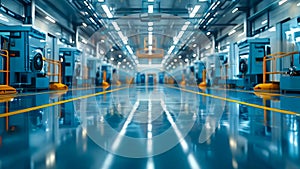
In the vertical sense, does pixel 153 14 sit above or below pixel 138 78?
above

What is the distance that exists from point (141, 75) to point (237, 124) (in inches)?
1546

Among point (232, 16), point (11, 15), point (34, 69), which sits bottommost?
point (34, 69)

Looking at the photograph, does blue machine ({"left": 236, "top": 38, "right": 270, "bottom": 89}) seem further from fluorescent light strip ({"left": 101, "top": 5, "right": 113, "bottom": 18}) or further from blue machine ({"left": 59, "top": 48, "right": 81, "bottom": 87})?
blue machine ({"left": 59, "top": 48, "right": 81, "bottom": 87})

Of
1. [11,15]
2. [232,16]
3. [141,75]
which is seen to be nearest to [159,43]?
[232,16]

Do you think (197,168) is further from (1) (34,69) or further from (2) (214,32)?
(2) (214,32)

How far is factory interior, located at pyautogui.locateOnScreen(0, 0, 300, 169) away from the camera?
4.72 feet

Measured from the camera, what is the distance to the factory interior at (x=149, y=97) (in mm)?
1438

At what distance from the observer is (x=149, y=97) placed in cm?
697

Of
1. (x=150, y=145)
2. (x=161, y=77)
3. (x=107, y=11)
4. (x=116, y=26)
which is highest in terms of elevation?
(x=116, y=26)

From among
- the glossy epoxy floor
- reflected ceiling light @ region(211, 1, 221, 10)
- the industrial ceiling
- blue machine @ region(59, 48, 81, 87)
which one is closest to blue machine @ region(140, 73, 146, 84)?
the industrial ceiling

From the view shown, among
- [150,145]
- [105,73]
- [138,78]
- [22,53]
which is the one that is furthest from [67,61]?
[138,78]

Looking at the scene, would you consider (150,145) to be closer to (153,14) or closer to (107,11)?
(107,11)

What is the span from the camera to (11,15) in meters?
9.52

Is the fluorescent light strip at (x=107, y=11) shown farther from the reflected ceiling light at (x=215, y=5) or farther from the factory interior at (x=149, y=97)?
the reflected ceiling light at (x=215, y=5)
